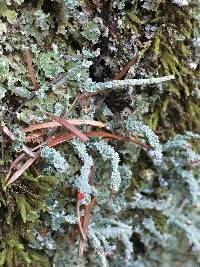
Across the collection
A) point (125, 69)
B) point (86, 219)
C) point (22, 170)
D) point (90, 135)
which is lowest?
point (86, 219)

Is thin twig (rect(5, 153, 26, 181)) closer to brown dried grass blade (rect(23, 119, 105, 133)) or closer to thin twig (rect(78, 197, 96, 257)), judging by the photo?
brown dried grass blade (rect(23, 119, 105, 133))

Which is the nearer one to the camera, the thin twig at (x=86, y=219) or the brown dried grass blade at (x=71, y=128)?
the brown dried grass blade at (x=71, y=128)

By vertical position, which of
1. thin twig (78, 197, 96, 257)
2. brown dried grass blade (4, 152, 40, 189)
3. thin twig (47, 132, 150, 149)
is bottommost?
thin twig (78, 197, 96, 257)

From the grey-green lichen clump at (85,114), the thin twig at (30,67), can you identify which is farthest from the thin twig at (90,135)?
the thin twig at (30,67)

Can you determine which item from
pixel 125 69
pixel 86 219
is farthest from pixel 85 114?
pixel 86 219

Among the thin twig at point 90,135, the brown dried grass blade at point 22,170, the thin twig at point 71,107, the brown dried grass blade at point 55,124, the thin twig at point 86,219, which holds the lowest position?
the thin twig at point 86,219

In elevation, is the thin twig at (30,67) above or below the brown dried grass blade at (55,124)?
above

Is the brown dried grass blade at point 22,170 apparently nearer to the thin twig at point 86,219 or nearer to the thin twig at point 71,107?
the thin twig at point 71,107

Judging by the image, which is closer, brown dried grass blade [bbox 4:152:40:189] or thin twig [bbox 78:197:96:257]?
brown dried grass blade [bbox 4:152:40:189]

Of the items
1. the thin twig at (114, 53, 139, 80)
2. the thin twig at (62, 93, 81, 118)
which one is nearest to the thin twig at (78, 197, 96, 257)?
the thin twig at (62, 93, 81, 118)

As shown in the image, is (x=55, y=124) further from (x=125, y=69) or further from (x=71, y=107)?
(x=125, y=69)
